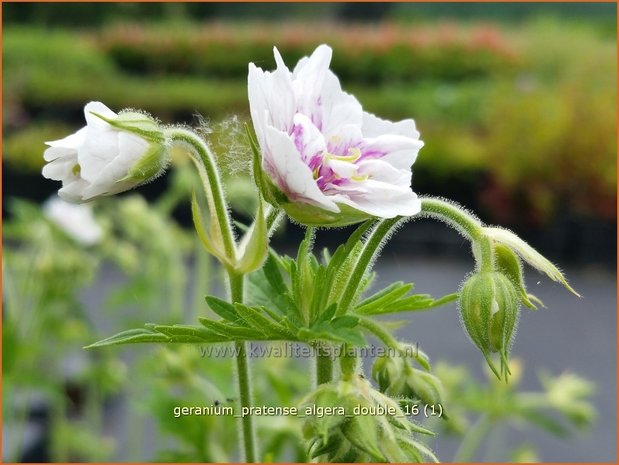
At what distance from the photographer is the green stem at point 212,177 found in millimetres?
582

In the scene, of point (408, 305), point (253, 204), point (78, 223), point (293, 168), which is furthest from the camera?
point (253, 204)

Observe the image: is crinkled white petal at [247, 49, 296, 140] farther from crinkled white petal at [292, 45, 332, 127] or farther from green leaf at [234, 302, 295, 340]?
green leaf at [234, 302, 295, 340]

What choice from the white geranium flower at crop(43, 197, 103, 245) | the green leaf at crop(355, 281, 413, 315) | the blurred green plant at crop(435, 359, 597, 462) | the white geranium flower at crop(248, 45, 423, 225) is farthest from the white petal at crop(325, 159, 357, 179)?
the white geranium flower at crop(43, 197, 103, 245)

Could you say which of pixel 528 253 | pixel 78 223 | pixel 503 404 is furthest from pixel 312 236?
pixel 78 223

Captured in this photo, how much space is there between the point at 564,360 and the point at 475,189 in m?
2.00

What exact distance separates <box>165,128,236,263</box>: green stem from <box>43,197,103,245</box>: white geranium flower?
1.13m

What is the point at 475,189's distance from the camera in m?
5.22

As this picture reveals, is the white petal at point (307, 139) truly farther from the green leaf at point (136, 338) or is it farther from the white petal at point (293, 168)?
the green leaf at point (136, 338)

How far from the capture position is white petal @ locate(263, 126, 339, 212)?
1.67 ft

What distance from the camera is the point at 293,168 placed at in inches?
20.1

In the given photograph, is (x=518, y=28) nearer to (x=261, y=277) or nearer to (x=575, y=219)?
(x=575, y=219)

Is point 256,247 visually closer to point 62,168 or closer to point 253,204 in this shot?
point 62,168

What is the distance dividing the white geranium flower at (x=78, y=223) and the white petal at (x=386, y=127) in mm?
1156

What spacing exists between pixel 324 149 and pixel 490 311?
0.52 ft
